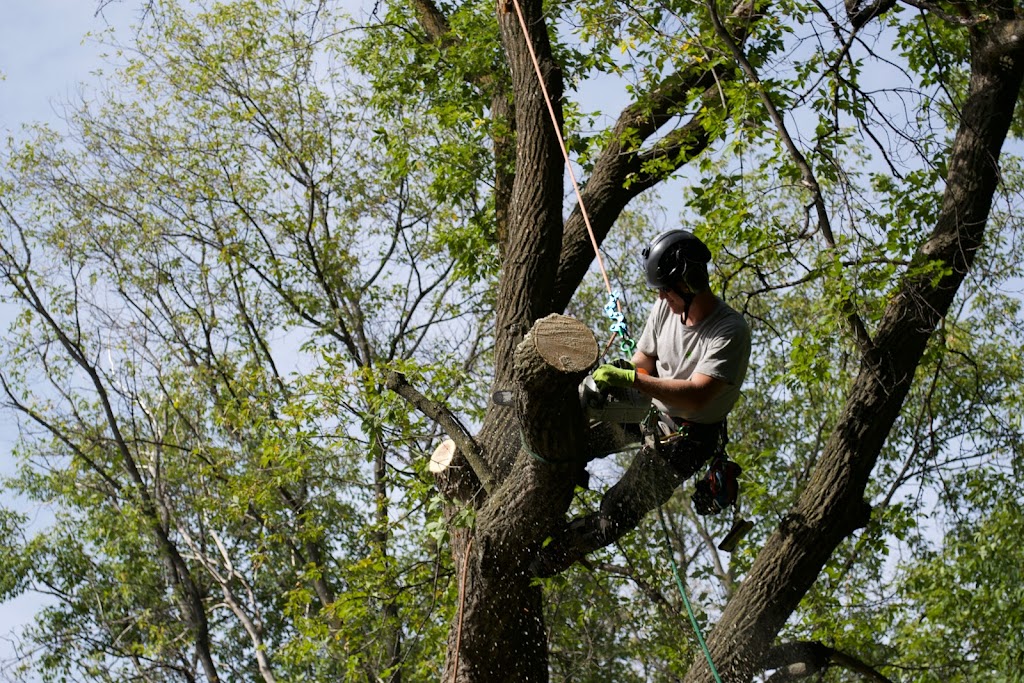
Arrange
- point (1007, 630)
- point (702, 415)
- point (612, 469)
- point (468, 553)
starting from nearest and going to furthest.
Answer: point (702, 415), point (468, 553), point (1007, 630), point (612, 469)

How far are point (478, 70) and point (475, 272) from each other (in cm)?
145

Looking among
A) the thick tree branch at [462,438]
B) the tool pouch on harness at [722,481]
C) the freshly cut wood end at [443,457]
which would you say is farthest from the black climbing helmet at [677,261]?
→ the freshly cut wood end at [443,457]

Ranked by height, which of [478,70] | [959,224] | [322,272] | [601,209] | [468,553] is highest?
[322,272]

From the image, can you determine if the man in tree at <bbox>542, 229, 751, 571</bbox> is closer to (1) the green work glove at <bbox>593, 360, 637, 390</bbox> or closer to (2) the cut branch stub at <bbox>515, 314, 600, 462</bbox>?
(1) the green work glove at <bbox>593, 360, 637, 390</bbox>

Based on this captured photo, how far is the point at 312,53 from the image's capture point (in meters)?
13.3

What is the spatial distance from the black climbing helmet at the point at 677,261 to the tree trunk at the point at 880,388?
1.46 metres

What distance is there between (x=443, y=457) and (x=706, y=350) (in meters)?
1.55

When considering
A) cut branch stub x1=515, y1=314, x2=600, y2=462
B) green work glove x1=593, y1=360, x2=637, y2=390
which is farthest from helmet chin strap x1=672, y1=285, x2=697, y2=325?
cut branch stub x1=515, y1=314, x2=600, y2=462

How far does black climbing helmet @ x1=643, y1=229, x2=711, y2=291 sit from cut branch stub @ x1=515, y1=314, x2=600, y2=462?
1.77ft

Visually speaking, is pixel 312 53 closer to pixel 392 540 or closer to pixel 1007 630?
pixel 392 540

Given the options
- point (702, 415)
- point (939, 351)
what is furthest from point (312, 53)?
point (702, 415)

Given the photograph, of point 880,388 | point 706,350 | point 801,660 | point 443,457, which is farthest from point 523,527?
point 880,388

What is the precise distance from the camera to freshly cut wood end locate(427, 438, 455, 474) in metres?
4.97

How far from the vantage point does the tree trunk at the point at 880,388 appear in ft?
16.3
